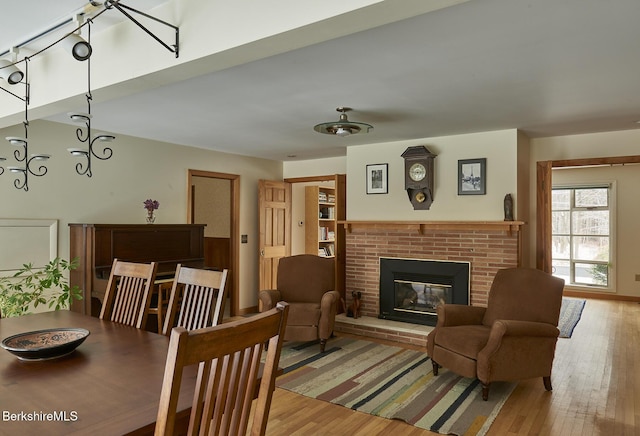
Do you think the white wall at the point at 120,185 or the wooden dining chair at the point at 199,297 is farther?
the white wall at the point at 120,185

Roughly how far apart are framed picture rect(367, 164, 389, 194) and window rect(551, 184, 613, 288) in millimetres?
4249

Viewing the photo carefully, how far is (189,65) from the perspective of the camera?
1.94 meters

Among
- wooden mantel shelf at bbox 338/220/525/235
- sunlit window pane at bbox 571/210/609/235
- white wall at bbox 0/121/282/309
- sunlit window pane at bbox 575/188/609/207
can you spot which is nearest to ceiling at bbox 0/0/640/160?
white wall at bbox 0/121/282/309

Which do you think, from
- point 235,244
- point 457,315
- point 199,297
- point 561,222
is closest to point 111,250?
point 235,244

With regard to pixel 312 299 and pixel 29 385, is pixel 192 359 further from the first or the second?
pixel 312 299

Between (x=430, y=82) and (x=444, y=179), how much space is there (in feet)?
6.99

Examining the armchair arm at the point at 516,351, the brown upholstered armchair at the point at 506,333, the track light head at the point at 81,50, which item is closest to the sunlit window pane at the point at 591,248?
the brown upholstered armchair at the point at 506,333

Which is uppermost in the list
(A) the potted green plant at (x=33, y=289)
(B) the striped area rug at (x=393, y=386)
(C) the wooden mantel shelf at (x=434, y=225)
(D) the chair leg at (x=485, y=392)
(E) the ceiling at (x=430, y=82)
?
(E) the ceiling at (x=430, y=82)

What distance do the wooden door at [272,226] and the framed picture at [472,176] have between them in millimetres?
2812

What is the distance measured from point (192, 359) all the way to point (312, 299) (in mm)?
3977

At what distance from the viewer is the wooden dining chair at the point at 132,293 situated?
2.39 m

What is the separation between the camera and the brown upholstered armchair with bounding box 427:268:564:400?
3271 millimetres

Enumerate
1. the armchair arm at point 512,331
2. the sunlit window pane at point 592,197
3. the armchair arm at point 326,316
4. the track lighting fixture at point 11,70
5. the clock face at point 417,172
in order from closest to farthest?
the track lighting fixture at point 11,70 < the armchair arm at point 512,331 < the armchair arm at point 326,316 < the clock face at point 417,172 < the sunlit window pane at point 592,197

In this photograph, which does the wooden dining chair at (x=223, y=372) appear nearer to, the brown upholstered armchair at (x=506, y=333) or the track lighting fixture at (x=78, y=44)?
the track lighting fixture at (x=78, y=44)
